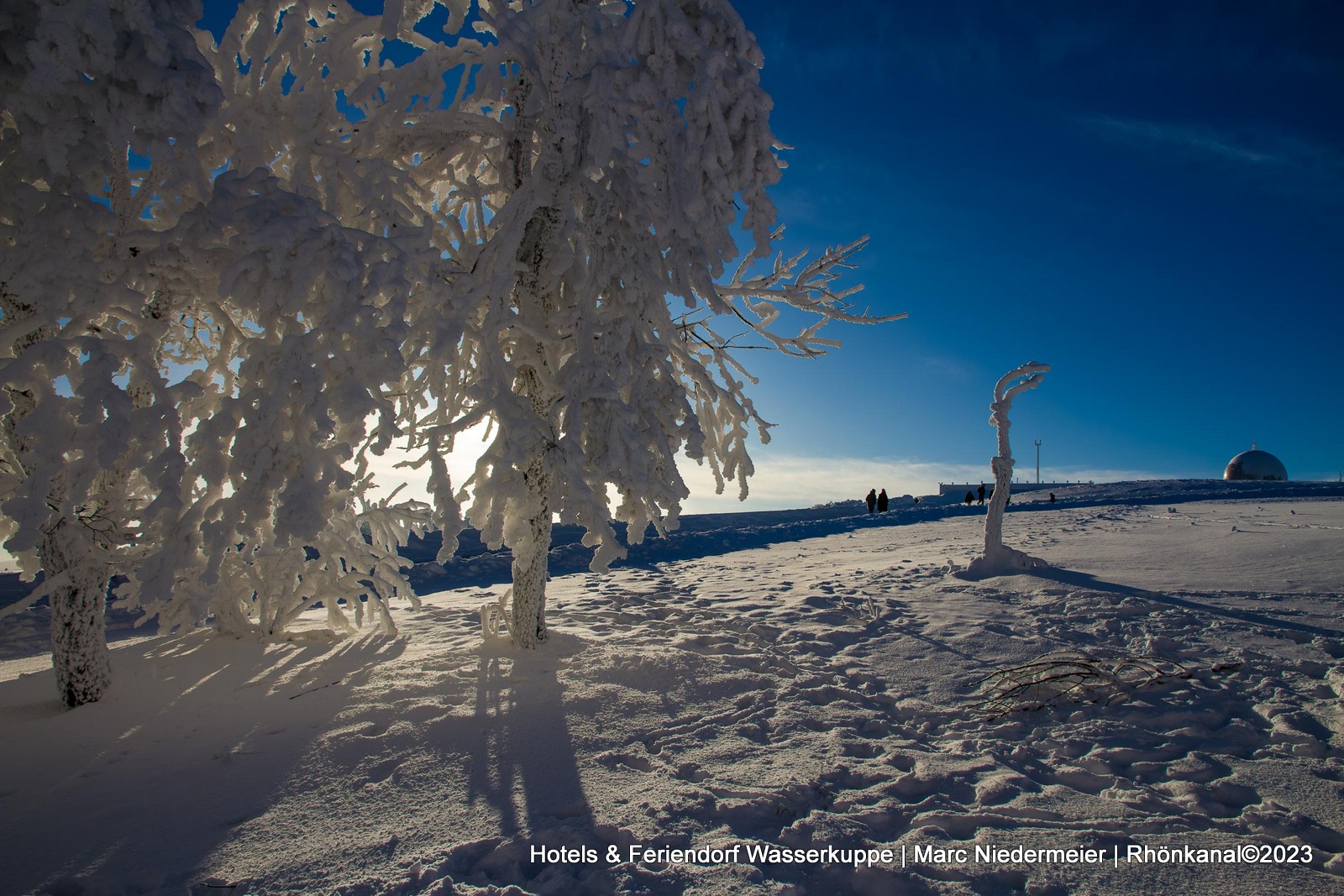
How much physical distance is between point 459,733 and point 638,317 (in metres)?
3.39

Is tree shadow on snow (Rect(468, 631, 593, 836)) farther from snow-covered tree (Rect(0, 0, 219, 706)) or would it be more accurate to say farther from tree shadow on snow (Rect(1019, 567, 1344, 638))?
tree shadow on snow (Rect(1019, 567, 1344, 638))

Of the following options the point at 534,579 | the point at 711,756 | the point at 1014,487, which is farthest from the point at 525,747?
the point at 1014,487

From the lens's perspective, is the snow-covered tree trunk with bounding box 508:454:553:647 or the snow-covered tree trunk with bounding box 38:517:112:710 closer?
the snow-covered tree trunk with bounding box 38:517:112:710

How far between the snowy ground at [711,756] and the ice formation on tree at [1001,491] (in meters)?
1.79

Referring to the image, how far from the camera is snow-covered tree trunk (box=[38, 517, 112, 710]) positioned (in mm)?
4254

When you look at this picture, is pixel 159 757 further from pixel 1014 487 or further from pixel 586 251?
pixel 1014 487

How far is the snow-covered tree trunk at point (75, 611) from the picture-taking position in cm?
425

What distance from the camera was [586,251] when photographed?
17.2 ft

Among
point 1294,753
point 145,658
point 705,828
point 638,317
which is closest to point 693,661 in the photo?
point 705,828

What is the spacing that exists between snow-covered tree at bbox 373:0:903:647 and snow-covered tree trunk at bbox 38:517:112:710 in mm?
2359

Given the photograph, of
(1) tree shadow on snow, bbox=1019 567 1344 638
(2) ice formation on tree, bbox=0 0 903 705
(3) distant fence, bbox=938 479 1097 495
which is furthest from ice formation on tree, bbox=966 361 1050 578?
(3) distant fence, bbox=938 479 1097 495

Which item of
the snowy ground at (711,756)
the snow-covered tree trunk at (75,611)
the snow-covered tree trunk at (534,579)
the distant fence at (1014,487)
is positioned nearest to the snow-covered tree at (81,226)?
the snow-covered tree trunk at (75,611)

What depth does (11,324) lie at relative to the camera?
371cm

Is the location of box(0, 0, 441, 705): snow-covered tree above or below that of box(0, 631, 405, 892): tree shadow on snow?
above
